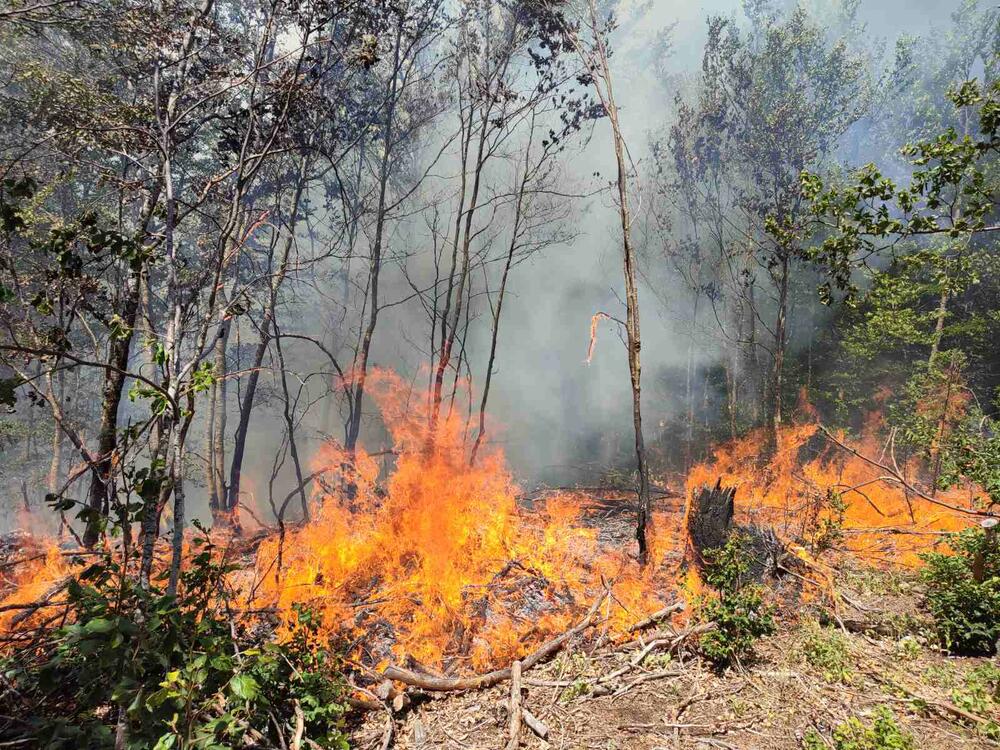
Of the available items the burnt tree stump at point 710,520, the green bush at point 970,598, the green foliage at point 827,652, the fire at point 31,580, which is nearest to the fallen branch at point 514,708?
the green foliage at point 827,652

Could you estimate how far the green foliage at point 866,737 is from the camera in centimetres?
385

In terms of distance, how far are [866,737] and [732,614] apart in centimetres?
160

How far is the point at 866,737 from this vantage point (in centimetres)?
400

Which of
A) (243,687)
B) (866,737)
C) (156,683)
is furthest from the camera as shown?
(866,737)

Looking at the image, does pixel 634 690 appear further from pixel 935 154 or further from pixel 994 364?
pixel 994 364

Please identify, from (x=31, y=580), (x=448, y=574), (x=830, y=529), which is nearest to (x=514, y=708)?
(x=448, y=574)

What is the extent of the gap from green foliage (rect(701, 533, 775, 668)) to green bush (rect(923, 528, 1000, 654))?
186cm

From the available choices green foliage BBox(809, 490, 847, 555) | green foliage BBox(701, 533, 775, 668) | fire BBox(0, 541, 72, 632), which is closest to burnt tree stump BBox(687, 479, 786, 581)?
green foliage BBox(809, 490, 847, 555)

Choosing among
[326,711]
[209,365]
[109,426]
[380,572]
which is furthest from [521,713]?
[109,426]

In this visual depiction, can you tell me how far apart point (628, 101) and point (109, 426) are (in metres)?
45.5

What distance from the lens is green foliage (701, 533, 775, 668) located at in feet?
17.9

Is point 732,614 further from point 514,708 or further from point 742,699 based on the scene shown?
point 514,708

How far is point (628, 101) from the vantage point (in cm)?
4228

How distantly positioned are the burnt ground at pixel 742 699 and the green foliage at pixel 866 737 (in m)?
0.07
